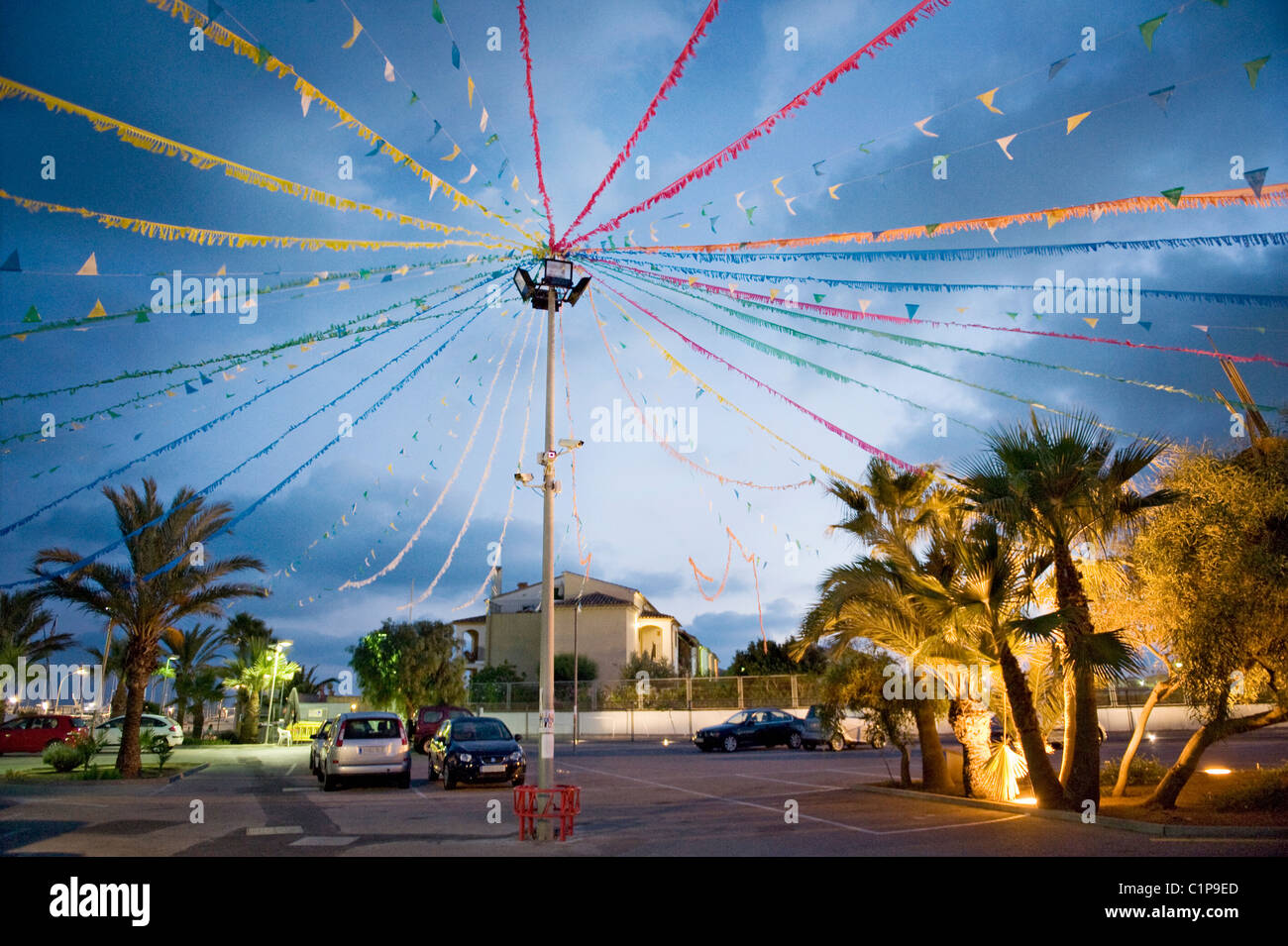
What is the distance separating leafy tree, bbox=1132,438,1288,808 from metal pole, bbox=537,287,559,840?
27.2ft

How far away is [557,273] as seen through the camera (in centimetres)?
1195

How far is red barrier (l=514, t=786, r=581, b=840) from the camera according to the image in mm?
10648

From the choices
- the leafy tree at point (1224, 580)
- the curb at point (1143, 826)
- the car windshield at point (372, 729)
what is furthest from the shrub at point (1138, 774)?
the car windshield at point (372, 729)

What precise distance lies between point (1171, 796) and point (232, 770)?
23191 mm

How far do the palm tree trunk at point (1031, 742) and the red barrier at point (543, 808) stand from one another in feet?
21.6

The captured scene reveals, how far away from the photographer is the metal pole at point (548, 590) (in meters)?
10.7

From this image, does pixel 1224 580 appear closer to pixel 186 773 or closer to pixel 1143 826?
pixel 1143 826

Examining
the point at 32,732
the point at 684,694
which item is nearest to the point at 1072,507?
the point at 684,694

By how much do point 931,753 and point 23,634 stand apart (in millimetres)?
39576

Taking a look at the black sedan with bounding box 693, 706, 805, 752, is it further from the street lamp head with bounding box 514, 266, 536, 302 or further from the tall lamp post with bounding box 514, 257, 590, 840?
the street lamp head with bounding box 514, 266, 536, 302

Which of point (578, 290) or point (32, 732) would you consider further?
point (32, 732)

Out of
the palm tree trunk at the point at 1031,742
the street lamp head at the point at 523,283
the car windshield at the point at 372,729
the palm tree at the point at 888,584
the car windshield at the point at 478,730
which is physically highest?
the street lamp head at the point at 523,283

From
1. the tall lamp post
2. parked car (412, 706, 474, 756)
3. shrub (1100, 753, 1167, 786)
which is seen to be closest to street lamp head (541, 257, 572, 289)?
the tall lamp post

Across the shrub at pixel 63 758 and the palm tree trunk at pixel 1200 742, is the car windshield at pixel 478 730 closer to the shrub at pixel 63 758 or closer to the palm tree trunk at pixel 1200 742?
the shrub at pixel 63 758
